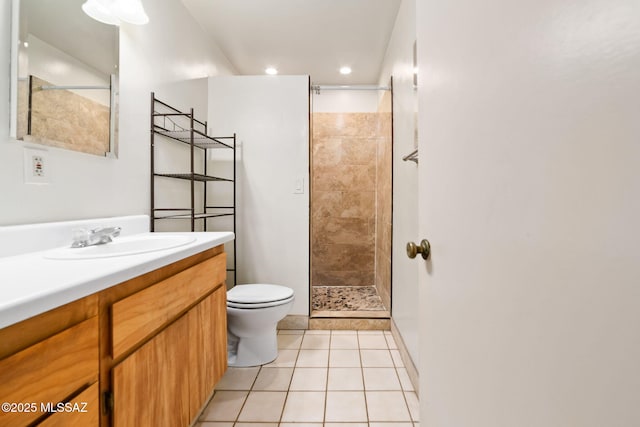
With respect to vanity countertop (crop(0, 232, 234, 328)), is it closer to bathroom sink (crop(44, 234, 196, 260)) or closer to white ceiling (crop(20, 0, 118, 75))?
bathroom sink (crop(44, 234, 196, 260))

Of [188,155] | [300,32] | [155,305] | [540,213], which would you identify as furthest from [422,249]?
[300,32]

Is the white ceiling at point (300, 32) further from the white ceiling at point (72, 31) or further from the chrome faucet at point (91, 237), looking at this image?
the chrome faucet at point (91, 237)

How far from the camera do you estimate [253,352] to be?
190 cm

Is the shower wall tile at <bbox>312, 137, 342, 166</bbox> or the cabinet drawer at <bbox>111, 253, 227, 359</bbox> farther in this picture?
the shower wall tile at <bbox>312, 137, 342, 166</bbox>

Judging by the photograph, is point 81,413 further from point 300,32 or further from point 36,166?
point 300,32

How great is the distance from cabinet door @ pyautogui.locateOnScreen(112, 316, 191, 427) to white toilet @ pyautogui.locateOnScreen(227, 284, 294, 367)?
695 millimetres

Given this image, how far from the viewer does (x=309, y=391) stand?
1.61 metres

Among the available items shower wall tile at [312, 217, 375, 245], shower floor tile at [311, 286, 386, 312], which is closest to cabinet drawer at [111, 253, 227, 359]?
shower floor tile at [311, 286, 386, 312]

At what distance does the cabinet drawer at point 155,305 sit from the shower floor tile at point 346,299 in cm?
156

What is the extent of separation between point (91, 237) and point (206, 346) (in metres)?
0.64

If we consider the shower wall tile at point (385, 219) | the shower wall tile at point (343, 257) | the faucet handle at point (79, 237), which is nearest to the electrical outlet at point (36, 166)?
the faucet handle at point (79, 237)

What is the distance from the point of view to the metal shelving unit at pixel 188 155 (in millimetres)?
1712

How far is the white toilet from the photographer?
5.99 ft

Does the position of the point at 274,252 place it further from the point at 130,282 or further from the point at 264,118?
the point at 130,282
